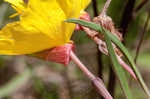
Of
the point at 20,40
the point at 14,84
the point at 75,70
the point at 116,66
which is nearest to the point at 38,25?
the point at 20,40

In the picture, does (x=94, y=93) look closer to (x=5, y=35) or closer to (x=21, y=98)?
(x=5, y=35)

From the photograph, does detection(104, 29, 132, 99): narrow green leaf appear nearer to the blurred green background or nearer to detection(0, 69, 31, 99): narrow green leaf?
the blurred green background

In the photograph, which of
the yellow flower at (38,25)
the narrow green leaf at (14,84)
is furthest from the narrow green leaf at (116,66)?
the narrow green leaf at (14,84)

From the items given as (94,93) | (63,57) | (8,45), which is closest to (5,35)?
(8,45)

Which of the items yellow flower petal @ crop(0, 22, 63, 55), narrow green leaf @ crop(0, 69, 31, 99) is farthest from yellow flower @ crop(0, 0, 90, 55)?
narrow green leaf @ crop(0, 69, 31, 99)

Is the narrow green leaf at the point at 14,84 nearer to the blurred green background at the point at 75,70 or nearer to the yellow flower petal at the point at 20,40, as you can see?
the blurred green background at the point at 75,70

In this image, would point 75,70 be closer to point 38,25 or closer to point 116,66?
point 38,25

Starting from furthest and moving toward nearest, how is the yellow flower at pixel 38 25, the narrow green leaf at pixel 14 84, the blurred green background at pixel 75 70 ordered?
the narrow green leaf at pixel 14 84 < the blurred green background at pixel 75 70 < the yellow flower at pixel 38 25
